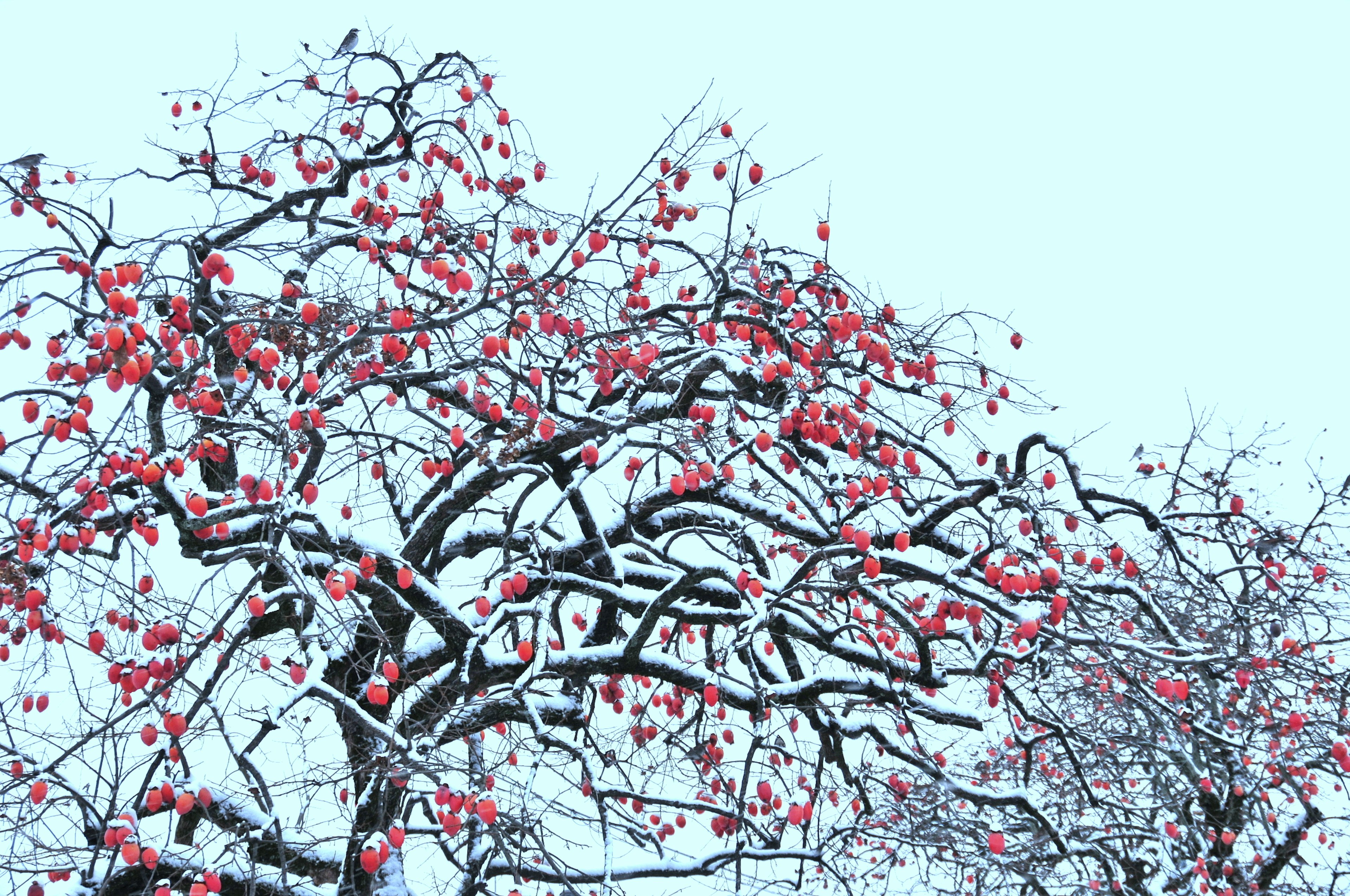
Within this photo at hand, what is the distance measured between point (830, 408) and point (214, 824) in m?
3.18

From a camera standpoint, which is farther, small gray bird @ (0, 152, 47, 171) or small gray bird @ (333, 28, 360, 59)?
small gray bird @ (333, 28, 360, 59)

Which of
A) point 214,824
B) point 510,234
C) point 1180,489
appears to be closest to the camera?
point 214,824

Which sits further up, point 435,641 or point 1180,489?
point 1180,489

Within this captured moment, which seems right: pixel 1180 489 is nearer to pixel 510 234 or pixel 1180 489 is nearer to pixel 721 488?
pixel 721 488

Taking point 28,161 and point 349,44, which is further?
point 349,44

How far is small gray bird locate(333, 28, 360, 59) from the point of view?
5.64m

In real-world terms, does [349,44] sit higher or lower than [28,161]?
higher

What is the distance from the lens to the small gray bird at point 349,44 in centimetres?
564

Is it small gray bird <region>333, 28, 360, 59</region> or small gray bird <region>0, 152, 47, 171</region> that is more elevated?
small gray bird <region>333, 28, 360, 59</region>

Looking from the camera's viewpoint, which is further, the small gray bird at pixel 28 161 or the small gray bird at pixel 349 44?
the small gray bird at pixel 349 44

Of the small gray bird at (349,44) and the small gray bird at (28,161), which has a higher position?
the small gray bird at (349,44)

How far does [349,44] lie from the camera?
18.7ft

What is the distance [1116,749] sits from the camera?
6.24 meters

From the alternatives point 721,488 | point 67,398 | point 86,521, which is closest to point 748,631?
point 721,488
